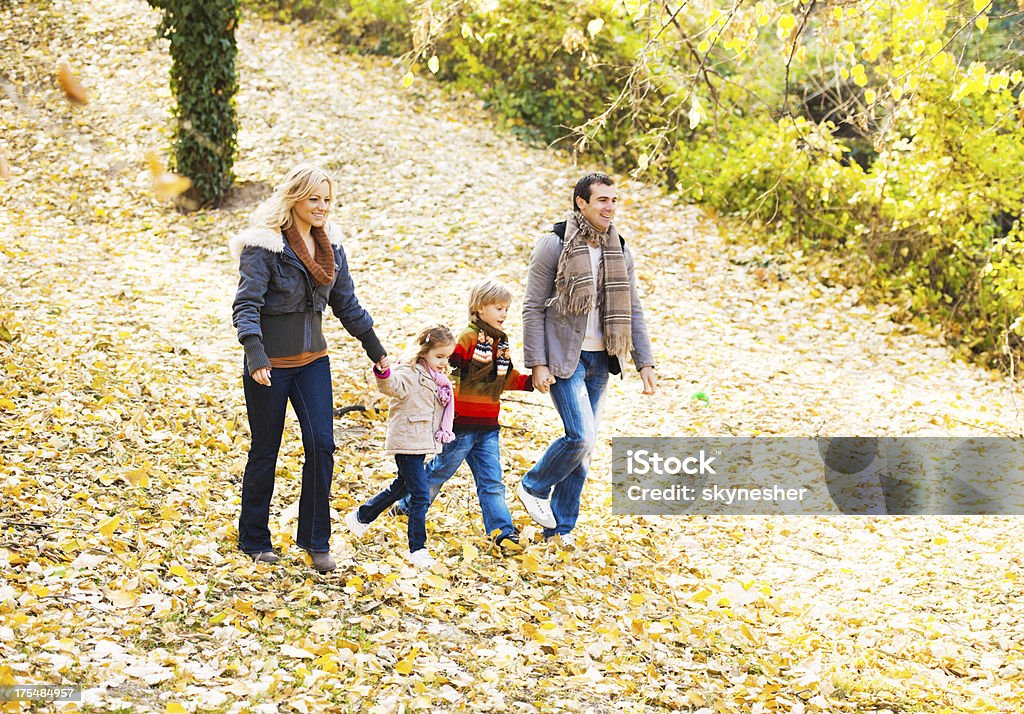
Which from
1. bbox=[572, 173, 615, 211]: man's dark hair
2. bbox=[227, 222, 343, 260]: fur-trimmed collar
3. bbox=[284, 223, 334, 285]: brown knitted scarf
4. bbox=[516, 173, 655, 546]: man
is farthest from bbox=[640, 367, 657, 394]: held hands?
bbox=[227, 222, 343, 260]: fur-trimmed collar

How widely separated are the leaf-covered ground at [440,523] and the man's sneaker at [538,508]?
7.4 inches

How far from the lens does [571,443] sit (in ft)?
15.7

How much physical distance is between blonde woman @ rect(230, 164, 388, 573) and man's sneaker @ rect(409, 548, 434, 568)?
445 millimetres

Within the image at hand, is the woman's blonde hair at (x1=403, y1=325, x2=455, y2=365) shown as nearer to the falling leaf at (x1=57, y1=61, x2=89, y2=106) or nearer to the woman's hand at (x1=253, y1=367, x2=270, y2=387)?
the woman's hand at (x1=253, y1=367, x2=270, y2=387)

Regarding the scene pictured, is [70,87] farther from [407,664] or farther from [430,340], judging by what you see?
[407,664]

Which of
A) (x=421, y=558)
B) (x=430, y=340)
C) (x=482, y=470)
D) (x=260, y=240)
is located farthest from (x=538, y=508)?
(x=260, y=240)

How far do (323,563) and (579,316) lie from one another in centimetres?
168

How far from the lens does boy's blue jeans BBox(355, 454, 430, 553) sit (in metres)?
4.55

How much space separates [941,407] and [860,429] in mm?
1155

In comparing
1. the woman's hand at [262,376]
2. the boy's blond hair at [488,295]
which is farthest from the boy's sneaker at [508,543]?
the woman's hand at [262,376]

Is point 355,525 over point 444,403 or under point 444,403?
under

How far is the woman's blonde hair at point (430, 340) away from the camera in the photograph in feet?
14.8

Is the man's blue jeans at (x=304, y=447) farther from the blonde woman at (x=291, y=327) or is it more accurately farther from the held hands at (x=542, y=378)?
the held hands at (x=542, y=378)

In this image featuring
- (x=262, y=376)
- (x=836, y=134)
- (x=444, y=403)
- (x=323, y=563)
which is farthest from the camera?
(x=836, y=134)
